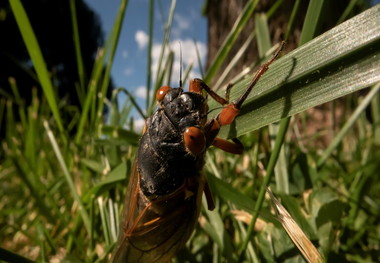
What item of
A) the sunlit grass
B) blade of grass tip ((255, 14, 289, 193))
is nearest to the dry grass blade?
the sunlit grass

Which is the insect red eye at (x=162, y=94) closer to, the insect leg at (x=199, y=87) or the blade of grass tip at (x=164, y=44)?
the insect leg at (x=199, y=87)

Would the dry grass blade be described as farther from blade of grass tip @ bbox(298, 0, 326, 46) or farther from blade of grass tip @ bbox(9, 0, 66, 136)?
blade of grass tip @ bbox(9, 0, 66, 136)

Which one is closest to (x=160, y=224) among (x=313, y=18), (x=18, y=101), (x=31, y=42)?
(x=313, y=18)

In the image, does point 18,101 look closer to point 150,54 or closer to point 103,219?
point 150,54

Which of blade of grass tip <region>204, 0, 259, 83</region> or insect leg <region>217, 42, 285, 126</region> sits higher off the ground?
blade of grass tip <region>204, 0, 259, 83</region>

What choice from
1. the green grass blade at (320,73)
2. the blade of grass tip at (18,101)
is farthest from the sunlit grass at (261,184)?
the blade of grass tip at (18,101)
